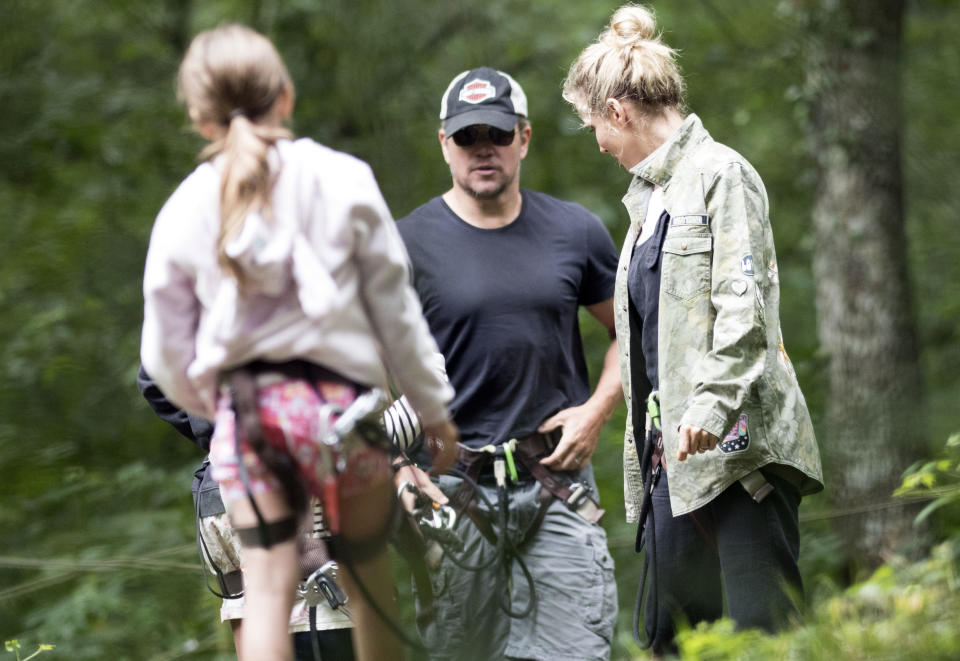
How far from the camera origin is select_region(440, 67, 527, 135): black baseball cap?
3.48 meters

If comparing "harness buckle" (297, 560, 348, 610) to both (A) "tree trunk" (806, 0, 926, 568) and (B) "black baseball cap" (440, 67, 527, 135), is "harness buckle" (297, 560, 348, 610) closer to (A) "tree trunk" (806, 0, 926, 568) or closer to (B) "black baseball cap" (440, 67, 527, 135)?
(B) "black baseball cap" (440, 67, 527, 135)

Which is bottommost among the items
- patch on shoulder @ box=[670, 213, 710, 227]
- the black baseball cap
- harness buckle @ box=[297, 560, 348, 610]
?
harness buckle @ box=[297, 560, 348, 610]

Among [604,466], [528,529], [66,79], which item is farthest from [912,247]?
[66,79]

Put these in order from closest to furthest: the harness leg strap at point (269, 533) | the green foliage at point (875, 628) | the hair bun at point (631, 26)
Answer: the green foliage at point (875, 628)
the harness leg strap at point (269, 533)
the hair bun at point (631, 26)

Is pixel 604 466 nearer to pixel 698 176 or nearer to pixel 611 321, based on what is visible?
pixel 611 321

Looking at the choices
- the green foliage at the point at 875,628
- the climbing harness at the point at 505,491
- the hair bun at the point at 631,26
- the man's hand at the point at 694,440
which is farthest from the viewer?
the climbing harness at the point at 505,491

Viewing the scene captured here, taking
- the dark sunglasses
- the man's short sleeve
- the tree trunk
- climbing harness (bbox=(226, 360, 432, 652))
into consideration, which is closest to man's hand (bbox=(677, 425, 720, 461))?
climbing harness (bbox=(226, 360, 432, 652))

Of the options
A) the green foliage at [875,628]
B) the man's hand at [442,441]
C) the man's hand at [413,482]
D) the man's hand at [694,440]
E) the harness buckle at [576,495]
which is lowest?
the green foliage at [875,628]

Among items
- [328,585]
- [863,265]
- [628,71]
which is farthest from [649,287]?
[863,265]

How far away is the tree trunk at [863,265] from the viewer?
5.46 meters

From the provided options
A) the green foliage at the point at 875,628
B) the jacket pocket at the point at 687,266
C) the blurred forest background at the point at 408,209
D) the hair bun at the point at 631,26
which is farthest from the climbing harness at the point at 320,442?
the blurred forest background at the point at 408,209

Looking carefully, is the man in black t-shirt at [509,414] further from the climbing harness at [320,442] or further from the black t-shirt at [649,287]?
the climbing harness at [320,442]

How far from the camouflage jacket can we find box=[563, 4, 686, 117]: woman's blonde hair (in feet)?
0.73

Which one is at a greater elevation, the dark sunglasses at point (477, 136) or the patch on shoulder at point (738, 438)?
the dark sunglasses at point (477, 136)
